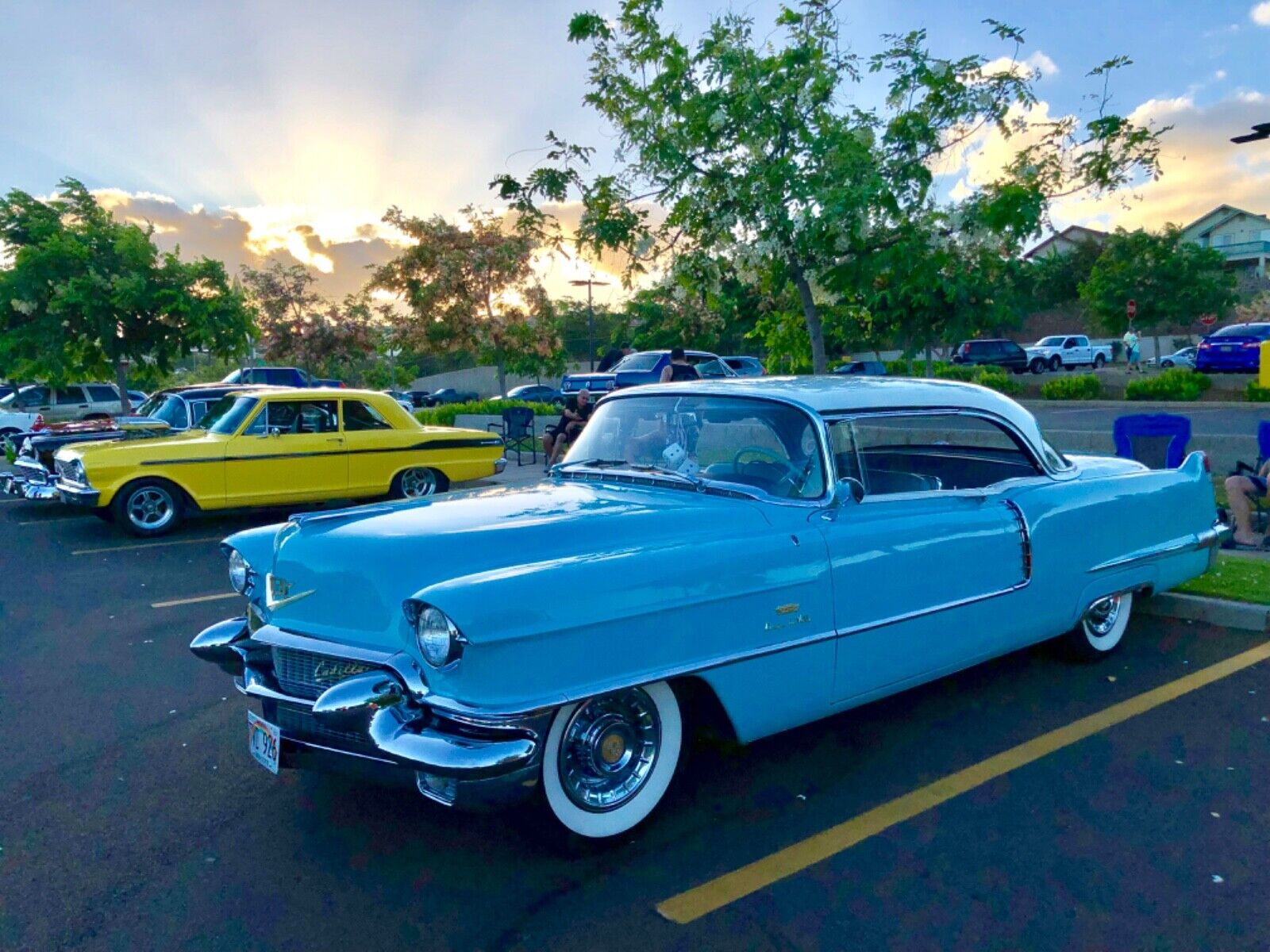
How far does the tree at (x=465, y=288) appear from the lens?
77.4ft

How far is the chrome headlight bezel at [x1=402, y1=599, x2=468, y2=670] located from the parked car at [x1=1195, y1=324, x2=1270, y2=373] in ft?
94.0

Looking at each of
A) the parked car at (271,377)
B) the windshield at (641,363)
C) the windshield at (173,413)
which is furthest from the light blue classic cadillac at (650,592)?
the parked car at (271,377)

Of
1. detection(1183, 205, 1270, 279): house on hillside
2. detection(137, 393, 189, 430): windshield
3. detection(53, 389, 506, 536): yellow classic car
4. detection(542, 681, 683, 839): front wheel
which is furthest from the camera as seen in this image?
detection(1183, 205, 1270, 279): house on hillside

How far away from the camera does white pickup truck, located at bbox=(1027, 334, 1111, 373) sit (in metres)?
37.9

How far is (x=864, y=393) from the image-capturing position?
167 inches

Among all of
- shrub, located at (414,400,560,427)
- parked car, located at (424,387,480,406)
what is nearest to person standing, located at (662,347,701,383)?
shrub, located at (414,400,560,427)

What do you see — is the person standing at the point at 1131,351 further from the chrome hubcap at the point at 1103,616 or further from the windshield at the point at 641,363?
the chrome hubcap at the point at 1103,616

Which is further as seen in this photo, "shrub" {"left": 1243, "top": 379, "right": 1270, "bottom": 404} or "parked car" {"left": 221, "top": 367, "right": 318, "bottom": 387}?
"parked car" {"left": 221, "top": 367, "right": 318, "bottom": 387}

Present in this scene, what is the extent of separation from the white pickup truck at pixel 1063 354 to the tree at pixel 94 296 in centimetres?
3074

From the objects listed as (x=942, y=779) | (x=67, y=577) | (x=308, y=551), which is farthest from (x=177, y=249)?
(x=942, y=779)

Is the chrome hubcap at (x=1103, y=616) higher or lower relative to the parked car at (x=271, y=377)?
lower

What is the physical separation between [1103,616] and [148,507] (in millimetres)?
9029

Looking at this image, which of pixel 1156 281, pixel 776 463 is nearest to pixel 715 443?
pixel 776 463

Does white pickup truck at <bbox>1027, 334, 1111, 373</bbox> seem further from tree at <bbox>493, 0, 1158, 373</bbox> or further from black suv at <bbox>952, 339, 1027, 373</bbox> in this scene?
tree at <bbox>493, 0, 1158, 373</bbox>
